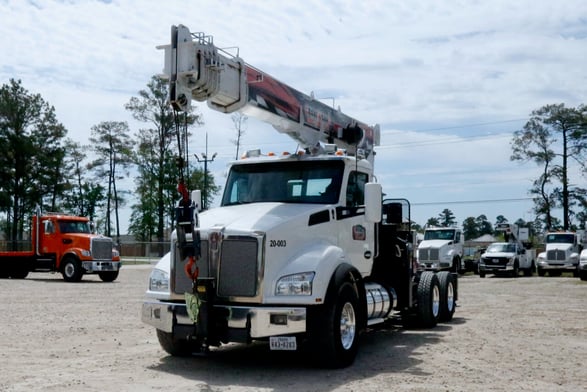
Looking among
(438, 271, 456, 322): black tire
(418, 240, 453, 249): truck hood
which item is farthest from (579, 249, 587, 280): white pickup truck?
(438, 271, 456, 322): black tire

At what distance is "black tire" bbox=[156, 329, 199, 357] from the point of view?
949 centimetres

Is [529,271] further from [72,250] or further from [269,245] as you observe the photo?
[269,245]

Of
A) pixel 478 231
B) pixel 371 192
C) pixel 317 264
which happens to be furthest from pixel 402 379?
pixel 478 231

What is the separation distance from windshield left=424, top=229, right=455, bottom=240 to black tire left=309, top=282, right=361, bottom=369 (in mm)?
28266

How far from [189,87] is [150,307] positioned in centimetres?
277

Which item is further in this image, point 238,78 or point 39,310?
point 39,310

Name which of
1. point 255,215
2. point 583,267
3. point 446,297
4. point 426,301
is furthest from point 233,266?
point 583,267

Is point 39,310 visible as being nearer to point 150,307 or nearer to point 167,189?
point 150,307

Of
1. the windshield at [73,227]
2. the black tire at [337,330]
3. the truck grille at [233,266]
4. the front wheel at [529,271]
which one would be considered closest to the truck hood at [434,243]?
the front wheel at [529,271]

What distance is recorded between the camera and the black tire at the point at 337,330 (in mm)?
8422

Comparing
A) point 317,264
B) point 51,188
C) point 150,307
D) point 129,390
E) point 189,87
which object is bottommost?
point 129,390

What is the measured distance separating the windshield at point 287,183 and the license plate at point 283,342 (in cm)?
226

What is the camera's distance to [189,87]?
8.41m

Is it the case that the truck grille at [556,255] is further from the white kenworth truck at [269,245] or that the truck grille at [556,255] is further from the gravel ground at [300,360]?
the white kenworth truck at [269,245]
